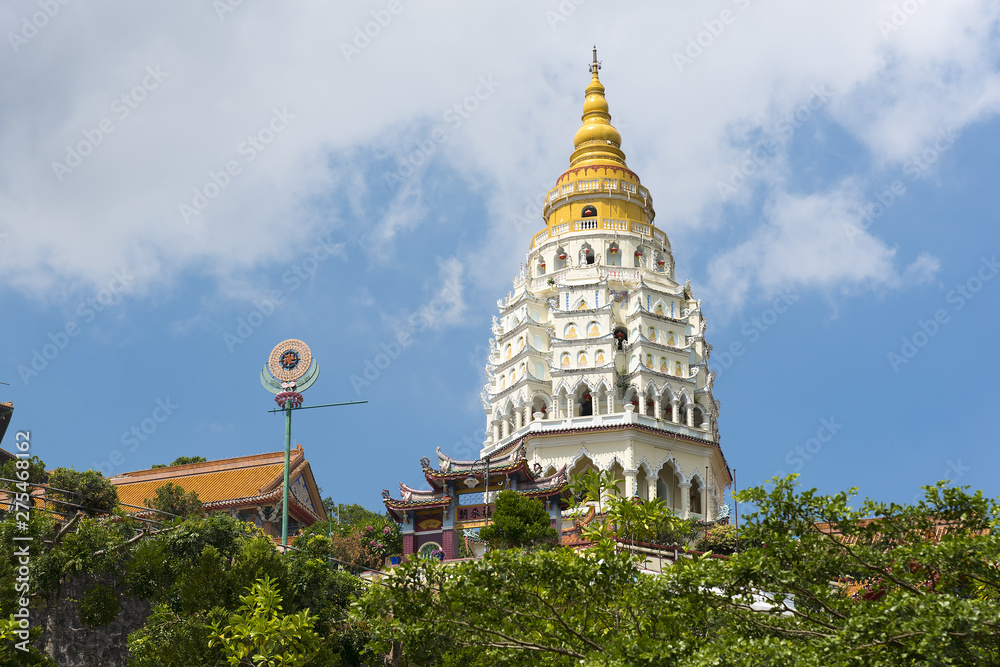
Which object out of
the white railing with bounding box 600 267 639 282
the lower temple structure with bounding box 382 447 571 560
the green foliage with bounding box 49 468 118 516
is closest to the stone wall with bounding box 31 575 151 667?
the green foliage with bounding box 49 468 118 516

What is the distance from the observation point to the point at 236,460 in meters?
53.3

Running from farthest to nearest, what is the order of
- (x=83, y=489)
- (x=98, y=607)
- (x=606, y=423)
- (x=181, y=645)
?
(x=606, y=423)
(x=83, y=489)
(x=98, y=607)
(x=181, y=645)

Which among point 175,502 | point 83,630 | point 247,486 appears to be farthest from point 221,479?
point 83,630

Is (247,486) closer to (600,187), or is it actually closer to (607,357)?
(607,357)

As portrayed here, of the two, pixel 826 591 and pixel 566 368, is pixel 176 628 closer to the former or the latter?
pixel 826 591

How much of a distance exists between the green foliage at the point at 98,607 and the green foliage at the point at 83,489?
7.93 meters

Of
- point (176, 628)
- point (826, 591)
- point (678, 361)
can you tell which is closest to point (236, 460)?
point (678, 361)

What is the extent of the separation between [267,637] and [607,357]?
37.2 metres

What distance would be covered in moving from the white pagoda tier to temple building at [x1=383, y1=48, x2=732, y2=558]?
64mm

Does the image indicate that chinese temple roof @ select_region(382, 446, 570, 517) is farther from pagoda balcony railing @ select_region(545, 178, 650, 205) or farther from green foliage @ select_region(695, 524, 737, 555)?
pagoda balcony railing @ select_region(545, 178, 650, 205)

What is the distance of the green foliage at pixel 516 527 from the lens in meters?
39.2

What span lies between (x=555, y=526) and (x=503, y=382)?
16.9 m

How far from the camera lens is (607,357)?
5853cm

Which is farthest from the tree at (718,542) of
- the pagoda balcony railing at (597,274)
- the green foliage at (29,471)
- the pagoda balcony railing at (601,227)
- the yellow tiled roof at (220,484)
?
the green foliage at (29,471)
